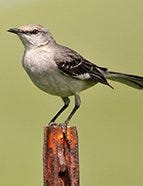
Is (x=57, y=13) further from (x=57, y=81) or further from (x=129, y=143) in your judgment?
(x=57, y=81)

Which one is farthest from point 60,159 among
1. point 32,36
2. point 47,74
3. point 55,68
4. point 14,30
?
point 32,36

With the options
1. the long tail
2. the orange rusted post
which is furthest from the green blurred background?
the orange rusted post

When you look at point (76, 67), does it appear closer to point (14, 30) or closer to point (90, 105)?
point (14, 30)

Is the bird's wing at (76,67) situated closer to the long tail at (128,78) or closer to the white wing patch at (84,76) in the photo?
the white wing patch at (84,76)

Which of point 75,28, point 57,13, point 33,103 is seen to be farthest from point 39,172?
point 57,13

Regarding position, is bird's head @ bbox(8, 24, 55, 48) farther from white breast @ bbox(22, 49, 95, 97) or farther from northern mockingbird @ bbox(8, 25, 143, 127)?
white breast @ bbox(22, 49, 95, 97)

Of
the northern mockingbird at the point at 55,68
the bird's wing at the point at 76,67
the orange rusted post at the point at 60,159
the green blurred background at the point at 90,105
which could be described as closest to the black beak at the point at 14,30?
the northern mockingbird at the point at 55,68
